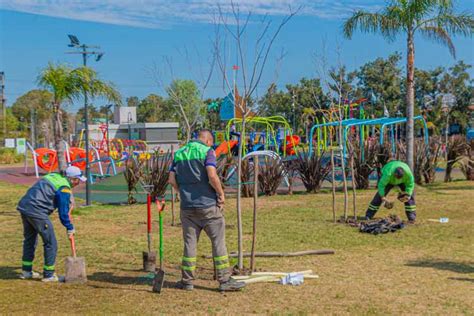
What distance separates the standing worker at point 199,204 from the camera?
6262 mm

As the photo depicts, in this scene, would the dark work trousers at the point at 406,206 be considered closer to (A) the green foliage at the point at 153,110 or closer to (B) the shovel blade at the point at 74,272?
(B) the shovel blade at the point at 74,272

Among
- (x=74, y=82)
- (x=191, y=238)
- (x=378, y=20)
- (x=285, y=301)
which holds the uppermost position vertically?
(x=378, y=20)

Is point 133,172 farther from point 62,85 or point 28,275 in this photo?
point 28,275

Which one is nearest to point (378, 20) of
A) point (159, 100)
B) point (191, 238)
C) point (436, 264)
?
point (436, 264)

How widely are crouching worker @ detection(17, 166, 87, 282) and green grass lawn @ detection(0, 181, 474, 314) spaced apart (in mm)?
317

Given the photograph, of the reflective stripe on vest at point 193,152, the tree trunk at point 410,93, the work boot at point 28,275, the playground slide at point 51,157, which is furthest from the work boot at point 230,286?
the playground slide at point 51,157

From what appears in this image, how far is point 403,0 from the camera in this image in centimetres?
1580

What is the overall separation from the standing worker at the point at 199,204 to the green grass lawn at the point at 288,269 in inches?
9.6

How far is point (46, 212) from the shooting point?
687 centimetres

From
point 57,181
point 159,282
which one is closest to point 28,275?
point 57,181

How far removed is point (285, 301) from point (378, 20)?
39.7 ft

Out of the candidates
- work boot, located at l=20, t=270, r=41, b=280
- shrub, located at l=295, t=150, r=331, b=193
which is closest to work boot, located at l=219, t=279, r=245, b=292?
work boot, located at l=20, t=270, r=41, b=280

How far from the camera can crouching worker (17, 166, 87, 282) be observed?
6.77m

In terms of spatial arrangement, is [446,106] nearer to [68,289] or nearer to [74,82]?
[74,82]
